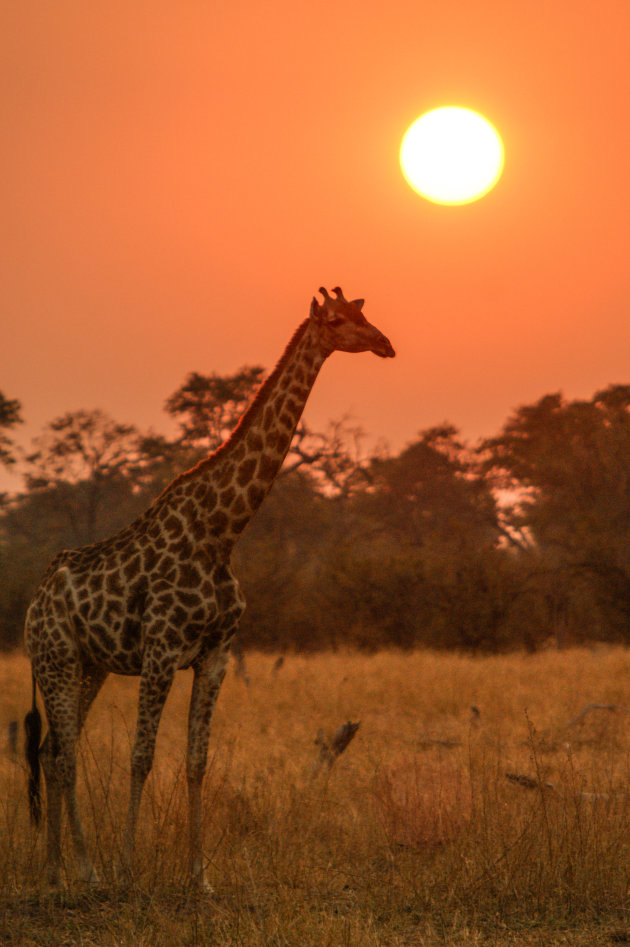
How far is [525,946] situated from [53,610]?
347 centimetres

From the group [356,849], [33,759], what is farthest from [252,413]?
[356,849]

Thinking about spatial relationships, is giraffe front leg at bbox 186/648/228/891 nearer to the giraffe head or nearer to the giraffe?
the giraffe

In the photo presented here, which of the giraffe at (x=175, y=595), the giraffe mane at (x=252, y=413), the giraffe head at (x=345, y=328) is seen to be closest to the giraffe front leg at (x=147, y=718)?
the giraffe at (x=175, y=595)

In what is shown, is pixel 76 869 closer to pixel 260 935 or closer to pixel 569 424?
pixel 260 935

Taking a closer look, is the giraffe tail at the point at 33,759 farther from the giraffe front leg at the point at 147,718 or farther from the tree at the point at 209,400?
the tree at the point at 209,400

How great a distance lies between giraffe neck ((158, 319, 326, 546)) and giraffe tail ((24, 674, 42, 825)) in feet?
5.71

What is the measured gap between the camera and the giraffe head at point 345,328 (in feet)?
19.3

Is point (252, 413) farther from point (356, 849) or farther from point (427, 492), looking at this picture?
point (427, 492)

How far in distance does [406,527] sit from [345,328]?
98.1ft

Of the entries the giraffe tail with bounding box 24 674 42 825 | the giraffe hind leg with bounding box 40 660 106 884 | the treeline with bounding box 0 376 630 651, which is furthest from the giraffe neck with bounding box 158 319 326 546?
the treeline with bounding box 0 376 630 651

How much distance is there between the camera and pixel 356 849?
20.6 ft

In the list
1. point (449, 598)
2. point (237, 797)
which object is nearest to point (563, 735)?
point (237, 797)

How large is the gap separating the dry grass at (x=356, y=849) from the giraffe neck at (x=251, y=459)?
1.41 m

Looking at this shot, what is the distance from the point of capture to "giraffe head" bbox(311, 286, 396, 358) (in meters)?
5.88
